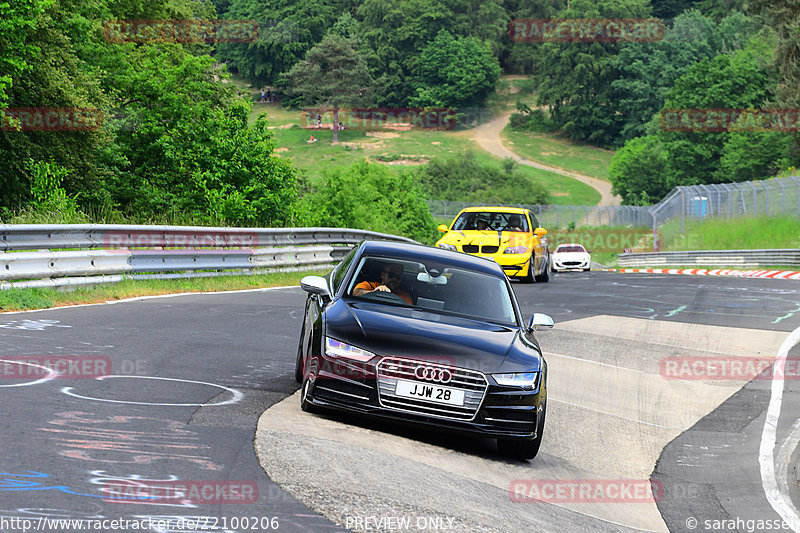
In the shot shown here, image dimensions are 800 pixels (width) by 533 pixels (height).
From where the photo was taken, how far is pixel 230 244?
2119cm

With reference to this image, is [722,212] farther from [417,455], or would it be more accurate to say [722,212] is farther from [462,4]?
[462,4]

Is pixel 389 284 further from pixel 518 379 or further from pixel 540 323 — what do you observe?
pixel 518 379

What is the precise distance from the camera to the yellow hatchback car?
2448 cm

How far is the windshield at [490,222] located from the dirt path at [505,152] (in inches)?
3891

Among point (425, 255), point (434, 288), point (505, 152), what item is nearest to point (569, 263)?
point (425, 255)

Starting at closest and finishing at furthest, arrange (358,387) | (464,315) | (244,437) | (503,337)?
(244,437) → (358,387) → (503,337) → (464,315)

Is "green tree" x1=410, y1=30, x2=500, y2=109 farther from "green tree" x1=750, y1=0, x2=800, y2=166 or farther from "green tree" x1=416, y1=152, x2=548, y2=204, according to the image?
"green tree" x1=750, y1=0, x2=800, y2=166

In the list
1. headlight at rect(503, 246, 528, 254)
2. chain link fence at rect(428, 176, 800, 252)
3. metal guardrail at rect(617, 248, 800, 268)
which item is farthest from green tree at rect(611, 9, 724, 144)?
headlight at rect(503, 246, 528, 254)

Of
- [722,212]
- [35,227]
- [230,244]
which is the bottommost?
[722,212]

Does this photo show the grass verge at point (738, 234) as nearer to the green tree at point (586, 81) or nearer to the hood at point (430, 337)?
the hood at point (430, 337)

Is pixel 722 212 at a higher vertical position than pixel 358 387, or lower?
lower

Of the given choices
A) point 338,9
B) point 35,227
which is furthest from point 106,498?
point 338,9

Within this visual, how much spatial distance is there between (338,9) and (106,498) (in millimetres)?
197135

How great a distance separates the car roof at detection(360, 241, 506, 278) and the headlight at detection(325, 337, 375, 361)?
5.26 ft
